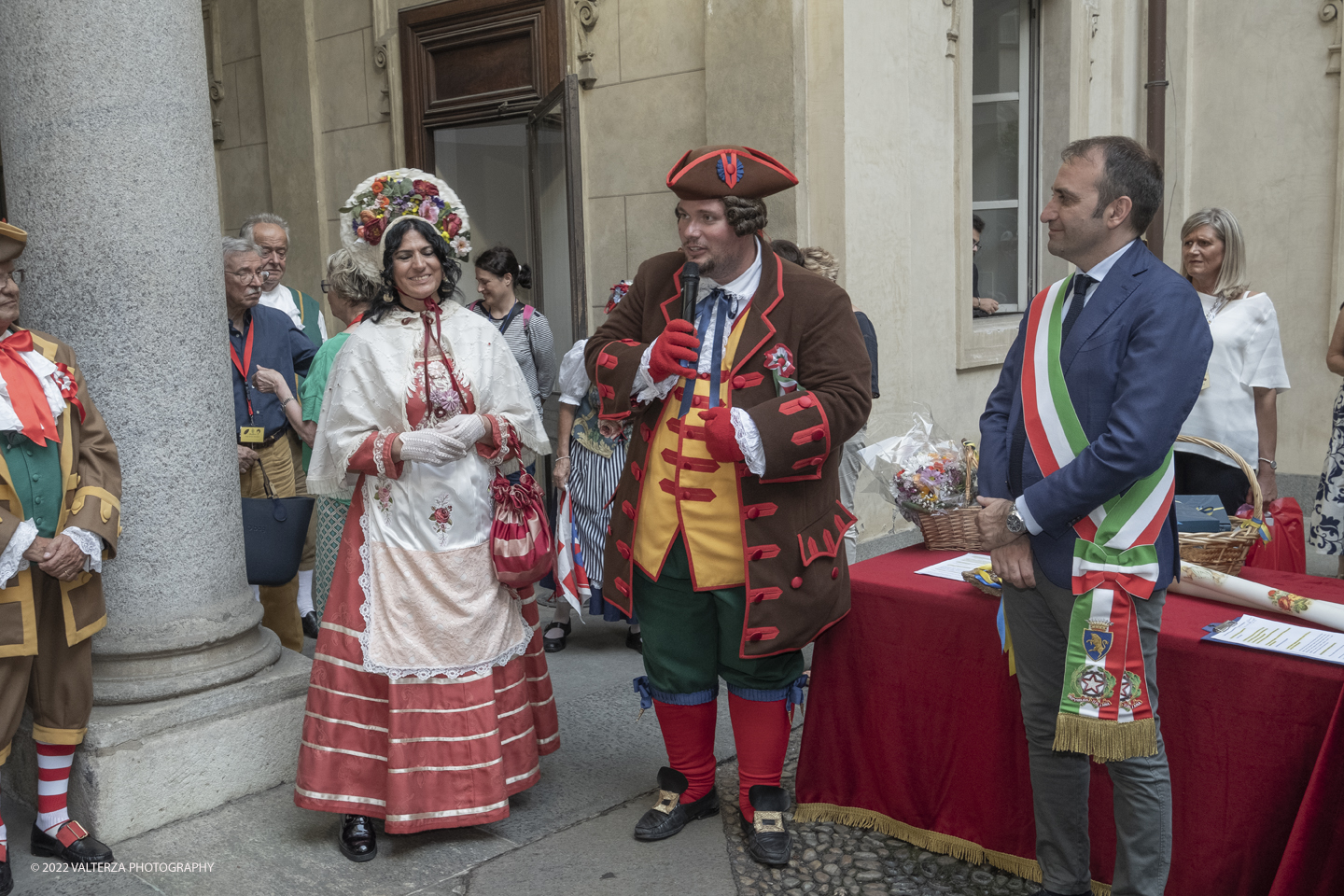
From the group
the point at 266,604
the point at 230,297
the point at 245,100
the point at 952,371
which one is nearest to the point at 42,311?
the point at 230,297

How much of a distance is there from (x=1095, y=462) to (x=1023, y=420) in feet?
0.91

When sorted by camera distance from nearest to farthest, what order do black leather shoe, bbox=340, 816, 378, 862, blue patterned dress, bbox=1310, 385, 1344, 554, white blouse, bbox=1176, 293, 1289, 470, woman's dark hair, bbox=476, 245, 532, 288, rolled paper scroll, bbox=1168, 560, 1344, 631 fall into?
rolled paper scroll, bbox=1168, 560, 1344, 631, black leather shoe, bbox=340, 816, 378, 862, white blouse, bbox=1176, 293, 1289, 470, blue patterned dress, bbox=1310, 385, 1344, 554, woman's dark hair, bbox=476, 245, 532, 288

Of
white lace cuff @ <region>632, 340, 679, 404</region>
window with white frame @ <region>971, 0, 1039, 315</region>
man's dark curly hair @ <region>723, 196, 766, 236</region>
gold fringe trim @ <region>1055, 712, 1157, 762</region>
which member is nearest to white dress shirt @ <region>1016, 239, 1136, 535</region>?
gold fringe trim @ <region>1055, 712, 1157, 762</region>

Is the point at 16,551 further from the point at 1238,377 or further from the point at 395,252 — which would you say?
the point at 1238,377

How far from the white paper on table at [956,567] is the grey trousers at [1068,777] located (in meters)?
0.46

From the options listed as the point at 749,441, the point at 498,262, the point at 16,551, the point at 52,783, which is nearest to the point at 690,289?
the point at 749,441

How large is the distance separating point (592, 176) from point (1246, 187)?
506 cm

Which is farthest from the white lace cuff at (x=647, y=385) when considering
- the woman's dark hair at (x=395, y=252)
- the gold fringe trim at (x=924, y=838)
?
the gold fringe trim at (x=924, y=838)

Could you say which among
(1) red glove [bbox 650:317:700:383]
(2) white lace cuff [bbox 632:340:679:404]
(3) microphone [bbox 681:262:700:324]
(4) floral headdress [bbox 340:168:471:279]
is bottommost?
(2) white lace cuff [bbox 632:340:679:404]

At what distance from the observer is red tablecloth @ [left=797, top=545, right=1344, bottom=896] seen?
233 cm

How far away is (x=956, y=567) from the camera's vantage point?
318 cm

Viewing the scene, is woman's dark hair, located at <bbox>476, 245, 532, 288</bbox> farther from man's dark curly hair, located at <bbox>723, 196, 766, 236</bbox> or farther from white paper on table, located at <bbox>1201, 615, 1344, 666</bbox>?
white paper on table, located at <bbox>1201, 615, 1344, 666</bbox>

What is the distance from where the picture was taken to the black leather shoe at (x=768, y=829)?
304 centimetres

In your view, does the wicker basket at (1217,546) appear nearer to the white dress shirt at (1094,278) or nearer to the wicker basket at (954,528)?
the wicker basket at (954,528)
